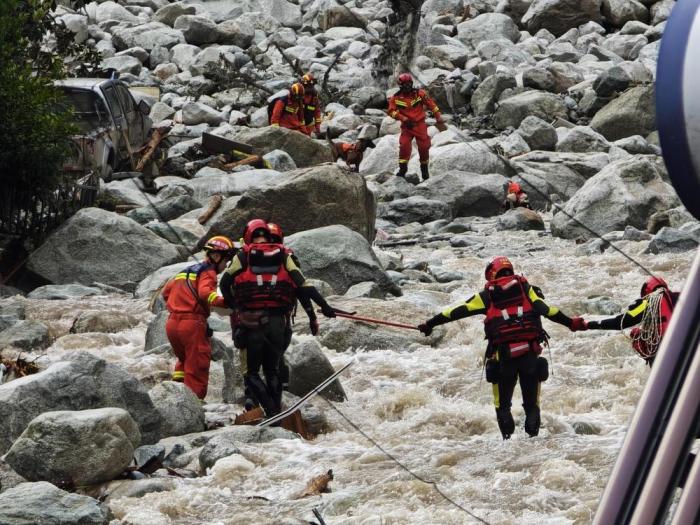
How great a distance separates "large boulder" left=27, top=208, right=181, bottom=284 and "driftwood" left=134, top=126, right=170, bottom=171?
4154mm

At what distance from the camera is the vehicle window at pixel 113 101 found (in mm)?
18109

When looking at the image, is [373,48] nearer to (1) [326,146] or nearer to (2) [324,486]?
(1) [326,146]

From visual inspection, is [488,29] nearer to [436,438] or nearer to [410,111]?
[410,111]

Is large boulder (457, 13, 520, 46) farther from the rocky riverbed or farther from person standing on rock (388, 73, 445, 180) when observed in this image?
person standing on rock (388, 73, 445, 180)

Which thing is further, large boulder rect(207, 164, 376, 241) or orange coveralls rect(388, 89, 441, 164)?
orange coveralls rect(388, 89, 441, 164)

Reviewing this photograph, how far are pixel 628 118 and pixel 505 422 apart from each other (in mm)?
16857

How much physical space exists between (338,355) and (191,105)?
1496 centimetres

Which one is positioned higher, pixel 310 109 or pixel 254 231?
pixel 254 231

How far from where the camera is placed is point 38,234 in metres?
14.7

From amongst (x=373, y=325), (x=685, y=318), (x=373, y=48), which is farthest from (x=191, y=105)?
(x=685, y=318)

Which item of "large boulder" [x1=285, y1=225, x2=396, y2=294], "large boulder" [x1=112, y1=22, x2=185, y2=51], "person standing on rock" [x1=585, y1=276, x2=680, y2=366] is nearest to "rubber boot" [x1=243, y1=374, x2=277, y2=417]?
"person standing on rock" [x1=585, y1=276, x2=680, y2=366]

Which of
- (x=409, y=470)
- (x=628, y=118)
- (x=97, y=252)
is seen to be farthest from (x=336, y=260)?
(x=628, y=118)

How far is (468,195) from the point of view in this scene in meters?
19.1

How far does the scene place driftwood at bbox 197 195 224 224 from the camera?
1560cm
